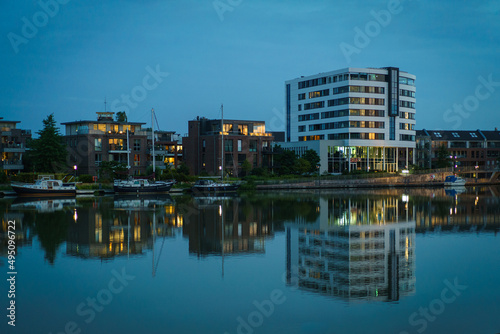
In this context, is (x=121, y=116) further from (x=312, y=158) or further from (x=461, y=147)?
(x=461, y=147)

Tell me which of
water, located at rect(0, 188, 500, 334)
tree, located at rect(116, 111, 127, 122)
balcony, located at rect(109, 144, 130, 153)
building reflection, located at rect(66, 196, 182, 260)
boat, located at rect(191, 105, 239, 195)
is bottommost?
water, located at rect(0, 188, 500, 334)

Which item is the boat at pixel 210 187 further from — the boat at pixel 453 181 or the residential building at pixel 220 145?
the boat at pixel 453 181

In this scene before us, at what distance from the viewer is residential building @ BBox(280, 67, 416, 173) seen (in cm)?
9688

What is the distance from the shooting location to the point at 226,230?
32.5 m

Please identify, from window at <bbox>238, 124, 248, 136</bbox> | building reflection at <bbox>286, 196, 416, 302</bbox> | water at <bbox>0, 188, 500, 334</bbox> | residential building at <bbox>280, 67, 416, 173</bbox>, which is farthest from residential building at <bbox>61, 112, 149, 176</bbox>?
building reflection at <bbox>286, 196, 416, 302</bbox>

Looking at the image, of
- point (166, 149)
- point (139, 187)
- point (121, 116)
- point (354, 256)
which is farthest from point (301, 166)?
point (354, 256)

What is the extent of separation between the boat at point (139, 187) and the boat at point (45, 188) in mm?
5642

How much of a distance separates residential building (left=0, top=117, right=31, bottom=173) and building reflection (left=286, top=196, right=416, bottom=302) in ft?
194

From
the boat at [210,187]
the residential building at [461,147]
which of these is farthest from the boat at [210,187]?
the residential building at [461,147]

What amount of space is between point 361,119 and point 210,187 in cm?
4186

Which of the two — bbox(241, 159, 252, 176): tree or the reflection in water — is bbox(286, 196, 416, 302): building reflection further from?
bbox(241, 159, 252, 176): tree

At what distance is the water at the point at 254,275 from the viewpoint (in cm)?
1505

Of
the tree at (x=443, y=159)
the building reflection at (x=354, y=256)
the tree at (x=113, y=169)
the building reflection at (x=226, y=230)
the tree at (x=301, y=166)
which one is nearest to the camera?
the building reflection at (x=354, y=256)

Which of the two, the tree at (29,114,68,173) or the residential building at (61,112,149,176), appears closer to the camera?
the tree at (29,114,68,173)
